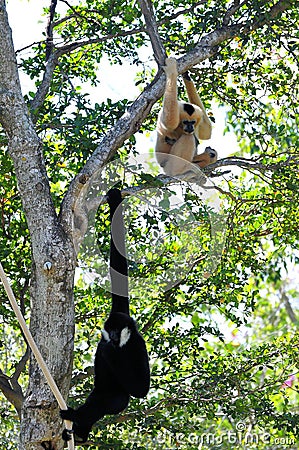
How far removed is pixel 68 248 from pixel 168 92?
78.6 inches

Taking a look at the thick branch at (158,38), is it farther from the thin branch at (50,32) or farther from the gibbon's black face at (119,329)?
the gibbon's black face at (119,329)

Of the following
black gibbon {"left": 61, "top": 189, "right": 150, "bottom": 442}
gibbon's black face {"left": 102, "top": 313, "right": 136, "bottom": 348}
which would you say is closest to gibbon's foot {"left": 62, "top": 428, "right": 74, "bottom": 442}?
black gibbon {"left": 61, "top": 189, "right": 150, "bottom": 442}

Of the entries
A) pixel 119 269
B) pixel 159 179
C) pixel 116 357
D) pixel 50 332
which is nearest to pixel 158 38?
pixel 159 179

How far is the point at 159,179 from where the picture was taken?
4.77 m

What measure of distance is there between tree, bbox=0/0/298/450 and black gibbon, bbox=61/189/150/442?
1.26ft

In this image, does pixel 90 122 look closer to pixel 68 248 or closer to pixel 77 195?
pixel 77 195

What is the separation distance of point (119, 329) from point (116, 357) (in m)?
0.16

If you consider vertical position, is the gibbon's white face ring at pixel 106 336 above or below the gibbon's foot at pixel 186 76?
below

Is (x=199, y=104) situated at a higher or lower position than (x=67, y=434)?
higher

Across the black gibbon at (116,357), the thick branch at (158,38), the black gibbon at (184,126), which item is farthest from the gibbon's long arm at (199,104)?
the black gibbon at (116,357)

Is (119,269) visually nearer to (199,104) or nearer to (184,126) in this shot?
(184,126)

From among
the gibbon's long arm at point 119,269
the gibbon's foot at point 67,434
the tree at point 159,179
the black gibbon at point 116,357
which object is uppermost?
the tree at point 159,179

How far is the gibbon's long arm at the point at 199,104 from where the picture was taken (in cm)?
628

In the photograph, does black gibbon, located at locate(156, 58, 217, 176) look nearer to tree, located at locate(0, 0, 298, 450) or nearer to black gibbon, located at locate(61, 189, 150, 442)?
tree, located at locate(0, 0, 298, 450)
